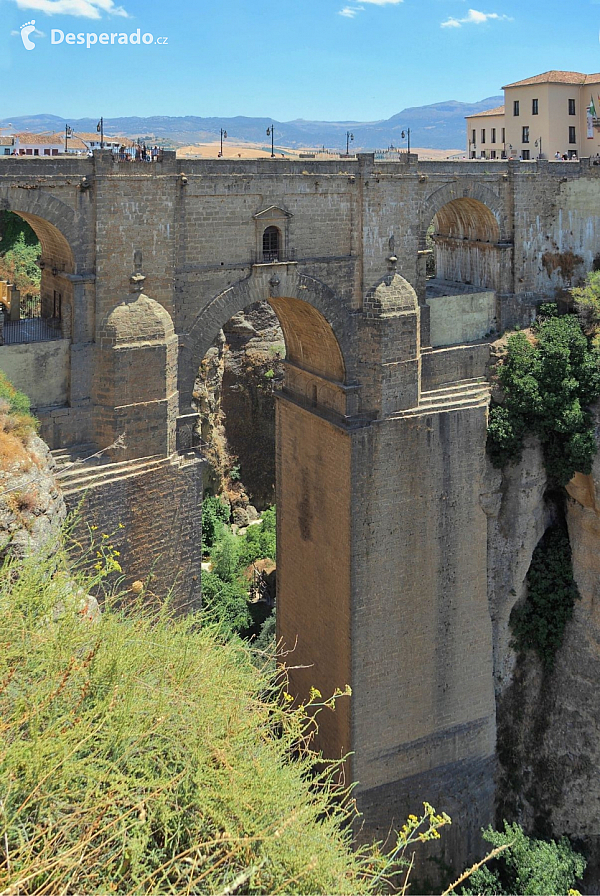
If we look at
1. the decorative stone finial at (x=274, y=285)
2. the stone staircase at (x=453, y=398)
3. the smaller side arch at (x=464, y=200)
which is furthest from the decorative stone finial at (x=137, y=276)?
the smaller side arch at (x=464, y=200)

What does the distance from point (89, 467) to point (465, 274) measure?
13.2 meters

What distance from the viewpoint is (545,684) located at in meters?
25.3

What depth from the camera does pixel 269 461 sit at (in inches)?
1684

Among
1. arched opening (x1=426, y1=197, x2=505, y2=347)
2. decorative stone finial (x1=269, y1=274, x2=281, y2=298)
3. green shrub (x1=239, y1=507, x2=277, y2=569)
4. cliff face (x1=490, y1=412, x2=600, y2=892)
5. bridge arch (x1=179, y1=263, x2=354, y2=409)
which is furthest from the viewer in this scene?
green shrub (x1=239, y1=507, x2=277, y2=569)

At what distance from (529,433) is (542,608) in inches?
185

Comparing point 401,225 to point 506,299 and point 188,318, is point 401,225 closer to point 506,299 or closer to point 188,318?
point 506,299

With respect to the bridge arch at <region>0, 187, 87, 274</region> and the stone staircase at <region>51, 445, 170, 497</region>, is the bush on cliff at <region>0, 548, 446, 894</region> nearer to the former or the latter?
the stone staircase at <region>51, 445, 170, 497</region>

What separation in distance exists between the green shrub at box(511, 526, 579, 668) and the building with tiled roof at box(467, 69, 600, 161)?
24048 mm

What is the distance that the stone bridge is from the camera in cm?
1812

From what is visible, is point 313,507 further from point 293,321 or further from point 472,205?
point 472,205

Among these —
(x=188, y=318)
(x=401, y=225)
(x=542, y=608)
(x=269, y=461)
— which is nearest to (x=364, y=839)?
(x=542, y=608)

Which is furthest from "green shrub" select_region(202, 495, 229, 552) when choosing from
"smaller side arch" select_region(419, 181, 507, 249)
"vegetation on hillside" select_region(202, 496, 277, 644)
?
"smaller side arch" select_region(419, 181, 507, 249)

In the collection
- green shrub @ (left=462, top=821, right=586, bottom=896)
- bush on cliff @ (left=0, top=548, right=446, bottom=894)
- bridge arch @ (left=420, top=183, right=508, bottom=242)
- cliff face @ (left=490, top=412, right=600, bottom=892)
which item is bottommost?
green shrub @ (left=462, top=821, right=586, bottom=896)

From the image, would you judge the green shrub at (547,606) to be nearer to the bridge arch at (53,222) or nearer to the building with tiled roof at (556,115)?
the bridge arch at (53,222)
